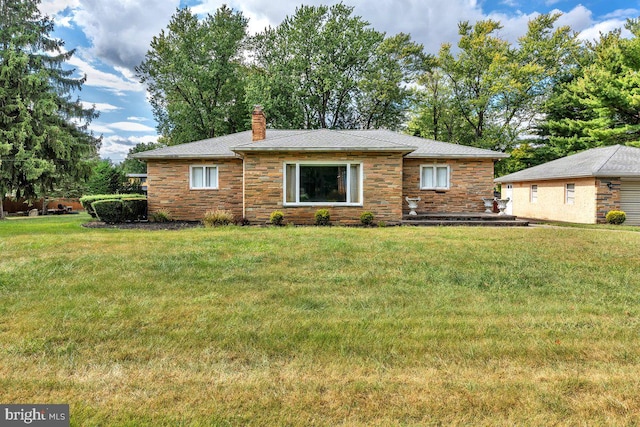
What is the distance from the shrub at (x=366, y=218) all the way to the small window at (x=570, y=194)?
1180 centimetres

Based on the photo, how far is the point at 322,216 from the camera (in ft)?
40.5

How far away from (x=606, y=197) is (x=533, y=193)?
513 centimetres

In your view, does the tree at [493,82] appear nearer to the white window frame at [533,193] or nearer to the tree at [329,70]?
the tree at [329,70]

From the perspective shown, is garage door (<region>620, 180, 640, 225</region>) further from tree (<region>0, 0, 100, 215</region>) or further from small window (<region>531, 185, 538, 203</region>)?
tree (<region>0, 0, 100, 215</region>)

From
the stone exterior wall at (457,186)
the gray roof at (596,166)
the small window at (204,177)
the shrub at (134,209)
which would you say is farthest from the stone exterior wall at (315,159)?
the gray roof at (596,166)

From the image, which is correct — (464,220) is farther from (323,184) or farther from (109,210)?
(109,210)

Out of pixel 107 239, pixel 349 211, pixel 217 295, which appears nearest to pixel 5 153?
pixel 107 239

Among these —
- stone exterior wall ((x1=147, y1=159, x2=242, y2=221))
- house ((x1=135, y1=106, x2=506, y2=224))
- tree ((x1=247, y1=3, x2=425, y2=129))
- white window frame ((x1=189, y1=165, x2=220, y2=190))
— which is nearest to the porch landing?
house ((x1=135, y1=106, x2=506, y2=224))

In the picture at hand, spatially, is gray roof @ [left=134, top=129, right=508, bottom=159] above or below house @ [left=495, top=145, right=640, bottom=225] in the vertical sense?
above

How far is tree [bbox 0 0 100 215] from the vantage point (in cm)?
1823

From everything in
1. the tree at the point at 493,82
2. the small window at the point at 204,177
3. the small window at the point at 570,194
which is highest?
the tree at the point at 493,82

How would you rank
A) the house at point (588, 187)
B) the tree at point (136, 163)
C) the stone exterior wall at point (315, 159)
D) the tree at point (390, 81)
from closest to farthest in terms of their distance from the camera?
the stone exterior wall at point (315, 159) < the house at point (588, 187) < the tree at point (390, 81) < the tree at point (136, 163)

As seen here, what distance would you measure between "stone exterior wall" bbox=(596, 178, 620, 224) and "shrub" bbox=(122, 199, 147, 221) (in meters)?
20.1

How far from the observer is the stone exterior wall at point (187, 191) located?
14.7 m
